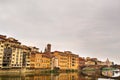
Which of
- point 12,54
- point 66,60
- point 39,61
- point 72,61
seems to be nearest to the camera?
point 12,54

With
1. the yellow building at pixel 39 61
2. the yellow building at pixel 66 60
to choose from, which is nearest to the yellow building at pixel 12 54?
the yellow building at pixel 39 61

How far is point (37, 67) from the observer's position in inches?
3954

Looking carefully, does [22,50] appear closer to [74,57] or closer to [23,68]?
[23,68]

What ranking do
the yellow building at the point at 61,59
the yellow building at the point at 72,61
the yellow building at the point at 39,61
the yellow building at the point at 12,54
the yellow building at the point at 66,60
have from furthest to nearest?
the yellow building at the point at 72,61
the yellow building at the point at 66,60
the yellow building at the point at 61,59
the yellow building at the point at 39,61
the yellow building at the point at 12,54

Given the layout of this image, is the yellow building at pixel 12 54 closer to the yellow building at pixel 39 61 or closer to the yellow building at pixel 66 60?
the yellow building at pixel 39 61

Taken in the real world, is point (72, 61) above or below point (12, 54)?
below

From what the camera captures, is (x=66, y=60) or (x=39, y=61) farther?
(x=66, y=60)

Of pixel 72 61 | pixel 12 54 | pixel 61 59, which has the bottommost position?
pixel 72 61

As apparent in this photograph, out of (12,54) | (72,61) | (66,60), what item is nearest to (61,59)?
(66,60)

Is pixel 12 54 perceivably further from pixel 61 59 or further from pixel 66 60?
pixel 66 60

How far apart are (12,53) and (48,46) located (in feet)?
158

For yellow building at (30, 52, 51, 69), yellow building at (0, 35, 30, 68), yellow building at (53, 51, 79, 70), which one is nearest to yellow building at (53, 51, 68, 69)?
yellow building at (53, 51, 79, 70)

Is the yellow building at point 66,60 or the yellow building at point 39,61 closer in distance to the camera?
the yellow building at point 39,61

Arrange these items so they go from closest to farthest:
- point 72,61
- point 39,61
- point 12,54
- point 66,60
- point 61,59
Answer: point 12,54
point 39,61
point 61,59
point 66,60
point 72,61
